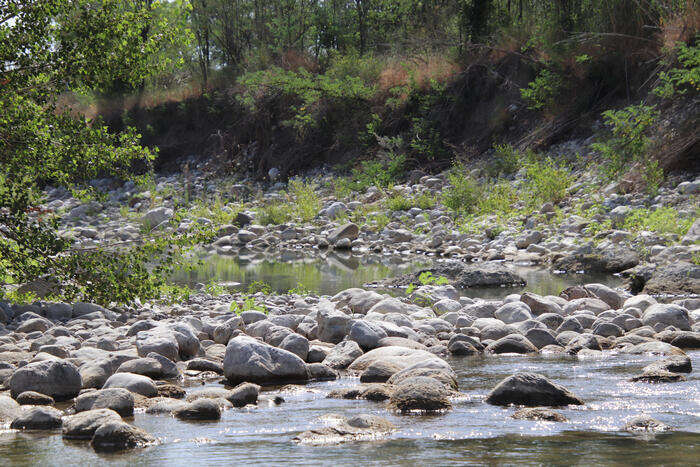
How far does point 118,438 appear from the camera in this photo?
129 inches

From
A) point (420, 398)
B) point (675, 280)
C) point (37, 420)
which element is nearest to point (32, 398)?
point (37, 420)

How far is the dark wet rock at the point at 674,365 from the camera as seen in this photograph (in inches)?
174

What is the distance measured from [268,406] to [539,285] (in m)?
5.62

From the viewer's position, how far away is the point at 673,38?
1344cm

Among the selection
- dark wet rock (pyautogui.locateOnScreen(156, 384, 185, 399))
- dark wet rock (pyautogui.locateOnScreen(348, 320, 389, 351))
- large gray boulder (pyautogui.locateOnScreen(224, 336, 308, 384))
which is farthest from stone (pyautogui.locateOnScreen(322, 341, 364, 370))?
dark wet rock (pyautogui.locateOnScreen(156, 384, 185, 399))

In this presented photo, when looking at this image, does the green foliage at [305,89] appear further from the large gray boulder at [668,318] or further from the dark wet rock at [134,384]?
the dark wet rock at [134,384]

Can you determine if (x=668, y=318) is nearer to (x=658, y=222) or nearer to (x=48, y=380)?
(x=48, y=380)

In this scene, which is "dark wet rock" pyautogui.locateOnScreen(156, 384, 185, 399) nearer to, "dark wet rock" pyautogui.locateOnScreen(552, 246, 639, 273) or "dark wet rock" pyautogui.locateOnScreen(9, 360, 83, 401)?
"dark wet rock" pyautogui.locateOnScreen(9, 360, 83, 401)

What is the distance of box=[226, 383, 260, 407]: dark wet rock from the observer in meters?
4.05

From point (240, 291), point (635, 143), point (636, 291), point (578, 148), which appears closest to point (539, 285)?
point (636, 291)

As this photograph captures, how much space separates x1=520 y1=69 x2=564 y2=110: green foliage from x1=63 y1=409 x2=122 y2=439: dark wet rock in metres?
14.5

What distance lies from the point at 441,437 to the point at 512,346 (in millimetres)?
2224

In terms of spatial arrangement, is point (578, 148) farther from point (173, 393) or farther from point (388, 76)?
point (173, 393)

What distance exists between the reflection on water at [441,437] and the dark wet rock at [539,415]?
0.18 feet
